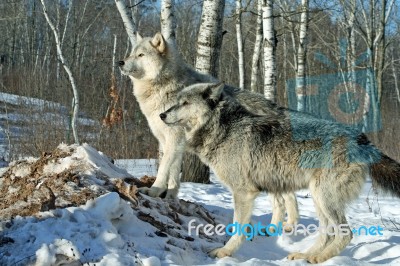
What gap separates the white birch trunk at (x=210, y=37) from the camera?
7.80m

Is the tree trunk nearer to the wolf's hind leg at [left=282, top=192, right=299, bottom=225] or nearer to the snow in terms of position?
the snow


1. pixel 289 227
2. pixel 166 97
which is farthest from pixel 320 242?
pixel 166 97

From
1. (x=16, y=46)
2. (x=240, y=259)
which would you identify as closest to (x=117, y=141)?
(x=240, y=259)

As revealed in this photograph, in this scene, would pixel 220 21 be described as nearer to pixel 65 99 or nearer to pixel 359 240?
pixel 359 240

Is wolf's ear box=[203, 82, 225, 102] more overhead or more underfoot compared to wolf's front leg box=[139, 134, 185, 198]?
more overhead

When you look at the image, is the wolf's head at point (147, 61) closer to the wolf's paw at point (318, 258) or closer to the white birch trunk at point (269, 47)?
the wolf's paw at point (318, 258)

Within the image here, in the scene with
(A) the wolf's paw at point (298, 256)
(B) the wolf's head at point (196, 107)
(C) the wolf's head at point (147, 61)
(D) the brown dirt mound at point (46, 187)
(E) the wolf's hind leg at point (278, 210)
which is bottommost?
(A) the wolf's paw at point (298, 256)

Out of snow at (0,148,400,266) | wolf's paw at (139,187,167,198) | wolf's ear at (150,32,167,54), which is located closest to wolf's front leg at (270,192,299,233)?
snow at (0,148,400,266)

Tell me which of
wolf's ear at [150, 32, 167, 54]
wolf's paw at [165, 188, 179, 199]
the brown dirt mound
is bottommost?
wolf's paw at [165, 188, 179, 199]

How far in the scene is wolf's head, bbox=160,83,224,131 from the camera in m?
4.40

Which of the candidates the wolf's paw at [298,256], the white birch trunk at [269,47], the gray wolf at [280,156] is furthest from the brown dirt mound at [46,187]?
the white birch trunk at [269,47]

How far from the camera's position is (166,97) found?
5332 millimetres

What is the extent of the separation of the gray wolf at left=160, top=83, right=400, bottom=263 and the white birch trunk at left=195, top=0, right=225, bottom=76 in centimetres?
341

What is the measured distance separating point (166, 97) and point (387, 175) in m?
2.57
